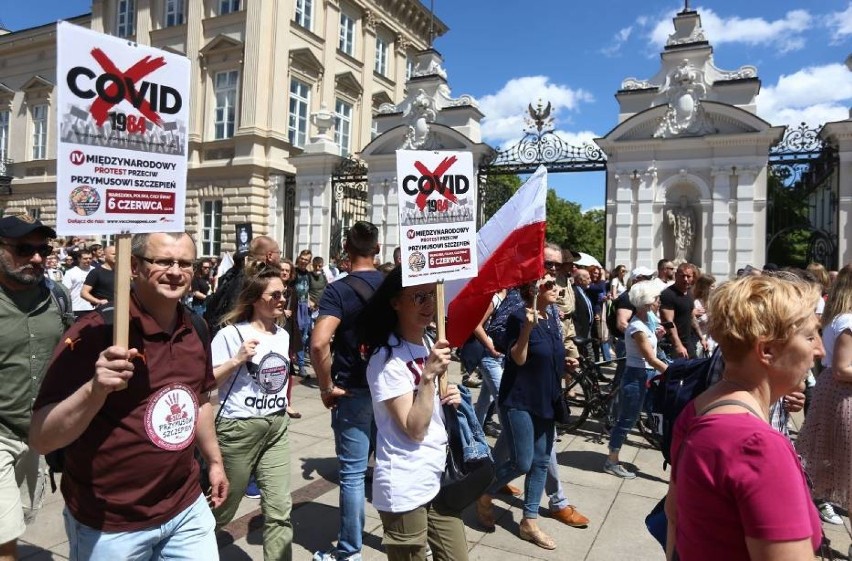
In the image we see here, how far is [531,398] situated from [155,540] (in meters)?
2.50

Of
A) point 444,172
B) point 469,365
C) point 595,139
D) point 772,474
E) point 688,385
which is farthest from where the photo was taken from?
A: point 595,139

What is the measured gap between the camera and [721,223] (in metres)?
13.4

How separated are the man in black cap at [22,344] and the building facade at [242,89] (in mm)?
15544

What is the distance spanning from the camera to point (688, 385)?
255 centimetres

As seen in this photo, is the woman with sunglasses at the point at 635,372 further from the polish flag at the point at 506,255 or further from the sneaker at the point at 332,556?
the sneaker at the point at 332,556

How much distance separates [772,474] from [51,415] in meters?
2.13

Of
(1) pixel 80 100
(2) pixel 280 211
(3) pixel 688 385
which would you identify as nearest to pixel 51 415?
(1) pixel 80 100

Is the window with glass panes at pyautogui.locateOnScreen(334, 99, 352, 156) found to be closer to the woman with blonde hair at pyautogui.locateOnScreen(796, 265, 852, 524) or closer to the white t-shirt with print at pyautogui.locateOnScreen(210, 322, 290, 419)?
the white t-shirt with print at pyautogui.locateOnScreen(210, 322, 290, 419)

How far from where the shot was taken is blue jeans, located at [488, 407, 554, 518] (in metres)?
4.03

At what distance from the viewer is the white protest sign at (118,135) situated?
1926 millimetres

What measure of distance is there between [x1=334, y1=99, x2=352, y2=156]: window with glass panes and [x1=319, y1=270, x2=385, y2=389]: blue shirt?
22858 millimetres

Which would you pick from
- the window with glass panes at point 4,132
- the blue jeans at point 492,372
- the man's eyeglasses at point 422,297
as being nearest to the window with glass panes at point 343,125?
the window with glass panes at point 4,132

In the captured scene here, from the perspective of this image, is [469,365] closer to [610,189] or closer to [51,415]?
[51,415]

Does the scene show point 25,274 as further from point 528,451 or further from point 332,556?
point 528,451
